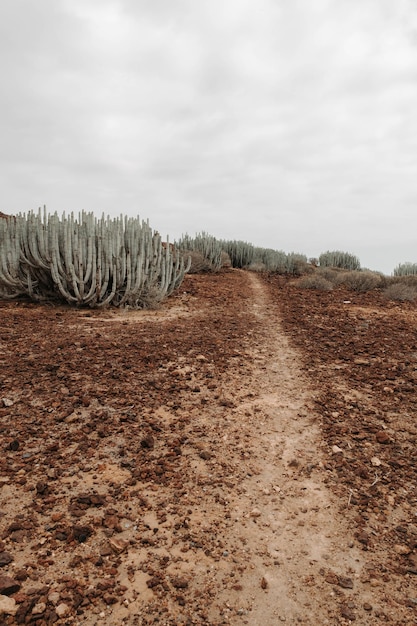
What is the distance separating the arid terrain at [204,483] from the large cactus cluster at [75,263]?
280 centimetres

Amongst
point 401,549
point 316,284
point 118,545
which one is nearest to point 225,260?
point 316,284

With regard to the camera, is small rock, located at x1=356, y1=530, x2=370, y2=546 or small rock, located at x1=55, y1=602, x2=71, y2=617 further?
small rock, located at x1=356, y1=530, x2=370, y2=546

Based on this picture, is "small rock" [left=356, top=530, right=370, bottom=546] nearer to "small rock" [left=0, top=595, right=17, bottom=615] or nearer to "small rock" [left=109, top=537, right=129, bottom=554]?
"small rock" [left=109, top=537, right=129, bottom=554]

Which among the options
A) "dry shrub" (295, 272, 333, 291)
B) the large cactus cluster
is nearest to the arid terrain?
the large cactus cluster

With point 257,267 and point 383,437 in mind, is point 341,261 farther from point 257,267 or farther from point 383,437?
point 383,437

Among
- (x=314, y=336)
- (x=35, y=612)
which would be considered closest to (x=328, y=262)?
(x=314, y=336)

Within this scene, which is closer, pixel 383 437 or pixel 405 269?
pixel 383 437

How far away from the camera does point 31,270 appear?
8812 millimetres

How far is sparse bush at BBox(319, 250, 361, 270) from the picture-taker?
2173 cm

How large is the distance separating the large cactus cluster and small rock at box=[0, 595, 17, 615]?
654 cm

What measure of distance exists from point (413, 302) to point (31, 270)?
9123 mm

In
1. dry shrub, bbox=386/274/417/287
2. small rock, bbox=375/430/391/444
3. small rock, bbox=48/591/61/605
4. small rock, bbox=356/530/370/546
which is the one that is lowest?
small rock, bbox=48/591/61/605

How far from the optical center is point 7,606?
6.15ft

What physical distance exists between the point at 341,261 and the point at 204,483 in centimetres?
2075
